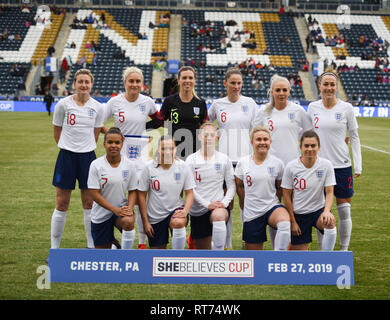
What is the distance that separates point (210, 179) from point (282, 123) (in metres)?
0.99

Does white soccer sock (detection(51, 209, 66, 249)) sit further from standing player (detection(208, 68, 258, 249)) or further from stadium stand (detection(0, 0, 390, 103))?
stadium stand (detection(0, 0, 390, 103))

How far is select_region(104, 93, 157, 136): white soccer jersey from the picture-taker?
5.77m

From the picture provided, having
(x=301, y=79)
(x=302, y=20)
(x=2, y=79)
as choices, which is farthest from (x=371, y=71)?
(x=2, y=79)

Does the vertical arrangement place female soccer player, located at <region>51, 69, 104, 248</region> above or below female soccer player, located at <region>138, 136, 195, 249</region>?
above

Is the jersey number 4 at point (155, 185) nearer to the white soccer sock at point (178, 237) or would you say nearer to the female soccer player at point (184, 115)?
the white soccer sock at point (178, 237)

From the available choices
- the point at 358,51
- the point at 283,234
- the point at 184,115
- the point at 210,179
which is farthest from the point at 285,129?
the point at 358,51

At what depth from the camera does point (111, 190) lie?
205 inches

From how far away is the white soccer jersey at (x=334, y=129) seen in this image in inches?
220

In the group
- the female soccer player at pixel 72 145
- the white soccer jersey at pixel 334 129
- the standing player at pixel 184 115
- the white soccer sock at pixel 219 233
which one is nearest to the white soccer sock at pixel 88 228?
the female soccer player at pixel 72 145

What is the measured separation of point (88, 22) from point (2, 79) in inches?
380

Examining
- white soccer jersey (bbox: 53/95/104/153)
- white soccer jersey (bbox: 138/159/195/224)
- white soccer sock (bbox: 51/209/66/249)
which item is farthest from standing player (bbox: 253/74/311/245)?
white soccer sock (bbox: 51/209/66/249)

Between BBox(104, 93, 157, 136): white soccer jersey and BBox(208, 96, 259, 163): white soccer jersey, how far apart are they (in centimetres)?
85

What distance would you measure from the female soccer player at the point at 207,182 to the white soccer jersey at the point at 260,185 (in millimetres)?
191

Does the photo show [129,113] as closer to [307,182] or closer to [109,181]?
[109,181]
